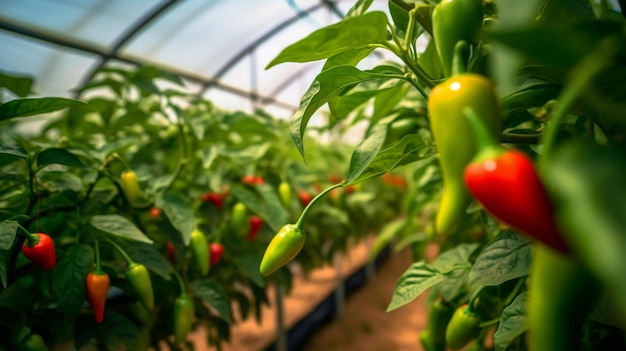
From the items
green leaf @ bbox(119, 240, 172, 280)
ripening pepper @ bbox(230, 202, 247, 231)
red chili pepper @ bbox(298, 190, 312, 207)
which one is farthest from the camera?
red chili pepper @ bbox(298, 190, 312, 207)

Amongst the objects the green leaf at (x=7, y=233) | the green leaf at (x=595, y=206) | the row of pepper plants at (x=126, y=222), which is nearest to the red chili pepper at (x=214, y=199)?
the row of pepper plants at (x=126, y=222)

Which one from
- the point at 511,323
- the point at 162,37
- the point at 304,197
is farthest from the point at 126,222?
the point at 162,37

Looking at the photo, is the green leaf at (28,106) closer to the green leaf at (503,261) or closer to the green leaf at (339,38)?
the green leaf at (339,38)

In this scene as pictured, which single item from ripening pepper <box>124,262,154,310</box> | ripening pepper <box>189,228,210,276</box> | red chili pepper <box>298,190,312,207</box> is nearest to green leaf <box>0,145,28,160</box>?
ripening pepper <box>124,262,154,310</box>

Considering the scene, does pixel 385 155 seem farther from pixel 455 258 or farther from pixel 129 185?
pixel 129 185

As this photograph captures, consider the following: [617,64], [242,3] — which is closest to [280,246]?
[617,64]

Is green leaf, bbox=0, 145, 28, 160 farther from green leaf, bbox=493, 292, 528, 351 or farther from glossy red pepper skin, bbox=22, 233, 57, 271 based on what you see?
green leaf, bbox=493, 292, 528, 351

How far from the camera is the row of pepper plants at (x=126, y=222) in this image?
0.61 meters

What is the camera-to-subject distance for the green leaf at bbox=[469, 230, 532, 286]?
50cm

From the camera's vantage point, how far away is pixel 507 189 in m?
0.23

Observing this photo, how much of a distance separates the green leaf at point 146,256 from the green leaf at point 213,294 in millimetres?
130

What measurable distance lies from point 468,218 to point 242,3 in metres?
3.52

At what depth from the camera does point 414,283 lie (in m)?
0.63

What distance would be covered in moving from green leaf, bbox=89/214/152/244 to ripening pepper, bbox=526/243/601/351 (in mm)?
550
